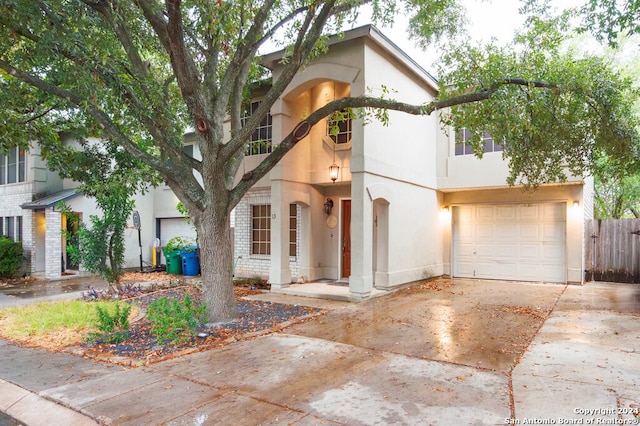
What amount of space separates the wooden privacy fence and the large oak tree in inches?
216

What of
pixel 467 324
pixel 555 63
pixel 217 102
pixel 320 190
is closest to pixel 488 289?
pixel 467 324

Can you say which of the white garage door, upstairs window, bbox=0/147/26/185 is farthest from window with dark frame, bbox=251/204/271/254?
upstairs window, bbox=0/147/26/185

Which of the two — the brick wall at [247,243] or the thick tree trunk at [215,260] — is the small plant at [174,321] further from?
the brick wall at [247,243]

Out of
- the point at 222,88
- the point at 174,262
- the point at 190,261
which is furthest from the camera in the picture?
the point at 174,262

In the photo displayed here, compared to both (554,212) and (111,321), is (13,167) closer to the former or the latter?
(111,321)

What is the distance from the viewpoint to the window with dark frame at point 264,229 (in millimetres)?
11492

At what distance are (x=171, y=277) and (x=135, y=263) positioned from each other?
3.38 meters

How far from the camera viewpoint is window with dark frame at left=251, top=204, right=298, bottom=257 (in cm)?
A: 1149

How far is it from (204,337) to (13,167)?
13023mm

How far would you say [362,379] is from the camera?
434cm

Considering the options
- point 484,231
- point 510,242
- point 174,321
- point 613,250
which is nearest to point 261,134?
point 174,321

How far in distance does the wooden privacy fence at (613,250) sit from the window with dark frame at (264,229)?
28.1 feet

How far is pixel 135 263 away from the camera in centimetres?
1531

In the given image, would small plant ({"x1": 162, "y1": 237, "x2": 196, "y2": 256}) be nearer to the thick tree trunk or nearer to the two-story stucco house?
the two-story stucco house
